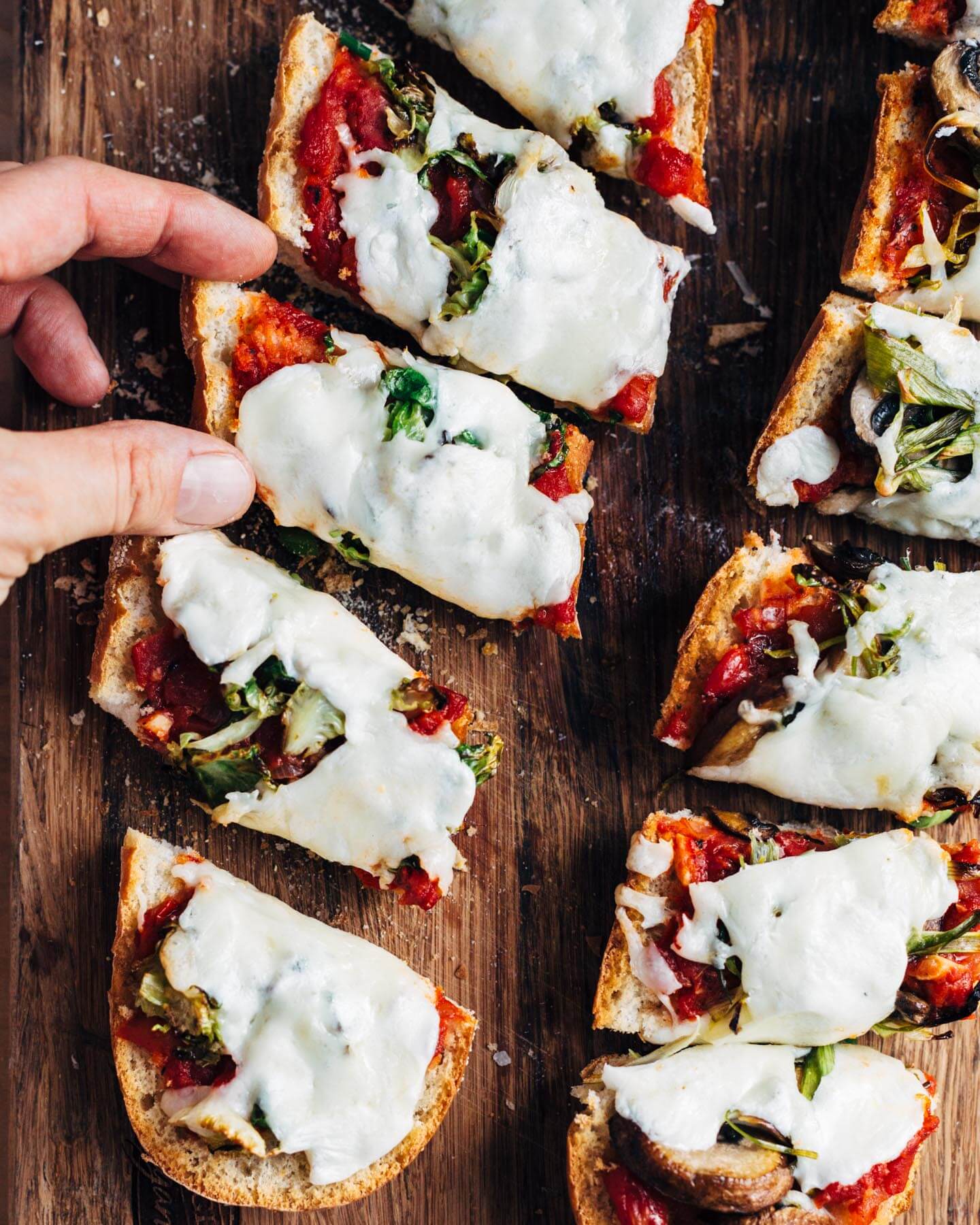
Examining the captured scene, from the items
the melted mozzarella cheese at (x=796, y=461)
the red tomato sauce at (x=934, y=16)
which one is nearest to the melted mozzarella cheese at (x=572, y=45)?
the red tomato sauce at (x=934, y=16)

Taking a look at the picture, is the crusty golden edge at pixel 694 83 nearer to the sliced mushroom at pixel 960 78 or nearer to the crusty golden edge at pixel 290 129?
the sliced mushroom at pixel 960 78

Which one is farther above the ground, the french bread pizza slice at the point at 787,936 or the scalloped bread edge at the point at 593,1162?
the french bread pizza slice at the point at 787,936

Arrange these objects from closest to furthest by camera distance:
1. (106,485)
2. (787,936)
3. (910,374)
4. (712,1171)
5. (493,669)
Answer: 1. (106,485)
2. (712,1171)
3. (787,936)
4. (910,374)
5. (493,669)

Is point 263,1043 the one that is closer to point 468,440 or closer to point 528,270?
point 468,440

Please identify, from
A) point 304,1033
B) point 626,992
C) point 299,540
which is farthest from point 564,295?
point 304,1033

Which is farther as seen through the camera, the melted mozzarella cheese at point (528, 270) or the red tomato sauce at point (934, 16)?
the red tomato sauce at point (934, 16)

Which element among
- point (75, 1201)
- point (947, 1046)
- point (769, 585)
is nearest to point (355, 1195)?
point (75, 1201)
